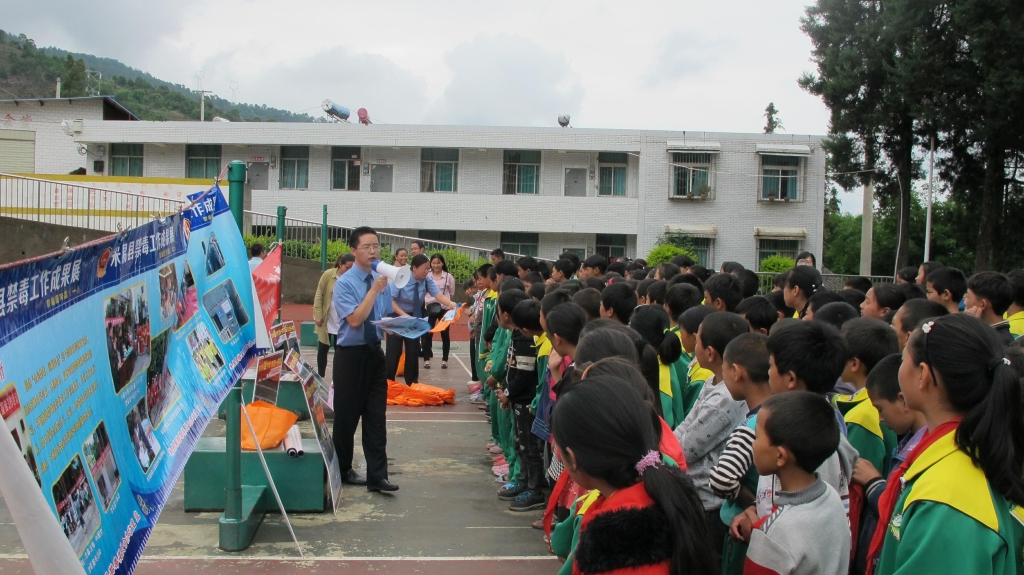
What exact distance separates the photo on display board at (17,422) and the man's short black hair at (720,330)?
289 cm

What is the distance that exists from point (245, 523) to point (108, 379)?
279 cm

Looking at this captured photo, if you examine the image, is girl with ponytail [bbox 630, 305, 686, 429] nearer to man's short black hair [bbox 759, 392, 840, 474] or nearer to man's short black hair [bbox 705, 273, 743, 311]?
man's short black hair [bbox 705, 273, 743, 311]

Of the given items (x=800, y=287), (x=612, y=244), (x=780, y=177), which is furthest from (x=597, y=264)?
(x=780, y=177)

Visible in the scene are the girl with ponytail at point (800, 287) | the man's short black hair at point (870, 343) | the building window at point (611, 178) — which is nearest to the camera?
the man's short black hair at point (870, 343)

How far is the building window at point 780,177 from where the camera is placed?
93.8 feet

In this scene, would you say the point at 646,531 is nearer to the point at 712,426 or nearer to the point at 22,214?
the point at 712,426

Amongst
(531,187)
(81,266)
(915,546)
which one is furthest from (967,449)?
(531,187)

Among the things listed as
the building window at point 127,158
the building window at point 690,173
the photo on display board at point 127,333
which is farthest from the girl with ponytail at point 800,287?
the building window at point 127,158

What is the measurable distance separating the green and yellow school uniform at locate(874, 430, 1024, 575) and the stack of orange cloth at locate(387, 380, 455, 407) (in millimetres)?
7956

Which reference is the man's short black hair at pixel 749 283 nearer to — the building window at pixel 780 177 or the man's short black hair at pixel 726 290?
the man's short black hair at pixel 726 290

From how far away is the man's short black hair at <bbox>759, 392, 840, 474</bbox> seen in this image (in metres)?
2.67

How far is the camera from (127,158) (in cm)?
3000

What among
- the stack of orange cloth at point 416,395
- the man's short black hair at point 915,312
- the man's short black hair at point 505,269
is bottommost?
the stack of orange cloth at point 416,395

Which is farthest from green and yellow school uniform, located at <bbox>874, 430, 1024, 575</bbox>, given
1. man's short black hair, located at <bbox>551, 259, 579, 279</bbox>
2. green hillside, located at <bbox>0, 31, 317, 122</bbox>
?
green hillside, located at <bbox>0, 31, 317, 122</bbox>
